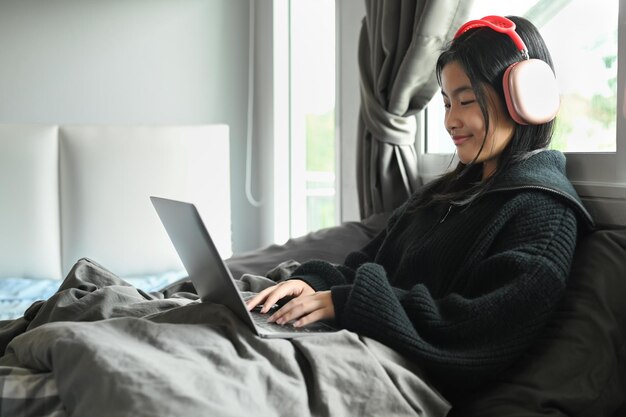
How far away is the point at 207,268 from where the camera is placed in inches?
41.3

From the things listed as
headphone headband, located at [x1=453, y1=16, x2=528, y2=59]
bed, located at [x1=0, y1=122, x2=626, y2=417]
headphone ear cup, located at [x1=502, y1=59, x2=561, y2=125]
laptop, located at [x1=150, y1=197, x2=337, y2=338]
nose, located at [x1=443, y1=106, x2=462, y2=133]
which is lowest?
bed, located at [x1=0, y1=122, x2=626, y2=417]

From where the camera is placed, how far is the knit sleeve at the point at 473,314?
40.9 inches

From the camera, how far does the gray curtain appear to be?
1.78 metres

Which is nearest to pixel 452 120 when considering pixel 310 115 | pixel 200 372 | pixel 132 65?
pixel 200 372

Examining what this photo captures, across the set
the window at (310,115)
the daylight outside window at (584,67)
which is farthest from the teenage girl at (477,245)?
the window at (310,115)

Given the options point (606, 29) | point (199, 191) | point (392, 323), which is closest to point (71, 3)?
point (199, 191)

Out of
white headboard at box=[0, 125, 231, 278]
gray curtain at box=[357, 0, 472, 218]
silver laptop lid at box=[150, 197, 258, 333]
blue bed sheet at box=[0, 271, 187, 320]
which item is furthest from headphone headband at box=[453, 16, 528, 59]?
white headboard at box=[0, 125, 231, 278]

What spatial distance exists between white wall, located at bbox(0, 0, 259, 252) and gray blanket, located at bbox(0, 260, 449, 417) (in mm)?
2201

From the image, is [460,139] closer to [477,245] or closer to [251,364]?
[477,245]

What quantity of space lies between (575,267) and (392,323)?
359 mm

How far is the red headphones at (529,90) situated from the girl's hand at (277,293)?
488mm

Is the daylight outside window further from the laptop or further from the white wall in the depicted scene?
the white wall

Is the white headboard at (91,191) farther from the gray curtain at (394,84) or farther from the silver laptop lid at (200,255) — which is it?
the silver laptop lid at (200,255)

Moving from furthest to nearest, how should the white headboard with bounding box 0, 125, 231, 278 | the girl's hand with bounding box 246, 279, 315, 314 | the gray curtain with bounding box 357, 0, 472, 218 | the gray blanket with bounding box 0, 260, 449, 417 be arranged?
1. the white headboard with bounding box 0, 125, 231, 278
2. the gray curtain with bounding box 357, 0, 472, 218
3. the girl's hand with bounding box 246, 279, 315, 314
4. the gray blanket with bounding box 0, 260, 449, 417
